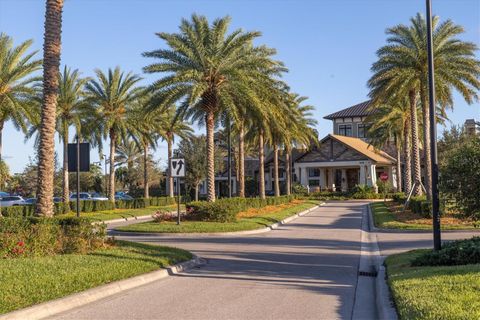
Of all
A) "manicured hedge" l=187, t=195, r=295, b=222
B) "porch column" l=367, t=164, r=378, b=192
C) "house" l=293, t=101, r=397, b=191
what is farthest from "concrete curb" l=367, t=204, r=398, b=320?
"porch column" l=367, t=164, r=378, b=192

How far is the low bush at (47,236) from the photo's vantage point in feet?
38.4

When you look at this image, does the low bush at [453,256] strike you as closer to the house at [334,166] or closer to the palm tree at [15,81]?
the palm tree at [15,81]

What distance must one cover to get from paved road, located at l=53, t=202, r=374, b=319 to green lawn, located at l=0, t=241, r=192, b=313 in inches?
22.8

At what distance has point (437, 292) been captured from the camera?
752cm

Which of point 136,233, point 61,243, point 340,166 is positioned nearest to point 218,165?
point 340,166

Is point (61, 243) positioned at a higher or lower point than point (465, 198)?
lower

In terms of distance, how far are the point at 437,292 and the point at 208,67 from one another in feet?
69.2

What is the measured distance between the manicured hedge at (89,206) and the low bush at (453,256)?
71.0ft

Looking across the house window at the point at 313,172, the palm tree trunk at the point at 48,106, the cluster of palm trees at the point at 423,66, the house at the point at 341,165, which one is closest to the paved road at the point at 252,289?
the palm tree trunk at the point at 48,106

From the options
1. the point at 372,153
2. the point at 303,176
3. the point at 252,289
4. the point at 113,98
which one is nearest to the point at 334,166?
the point at 303,176

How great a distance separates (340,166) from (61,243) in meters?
57.6

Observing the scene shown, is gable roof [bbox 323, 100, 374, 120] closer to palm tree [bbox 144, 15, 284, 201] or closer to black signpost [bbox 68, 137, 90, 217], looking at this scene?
palm tree [bbox 144, 15, 284, 201]

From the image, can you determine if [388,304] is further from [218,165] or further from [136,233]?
[218,165]

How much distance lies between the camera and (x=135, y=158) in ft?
283
